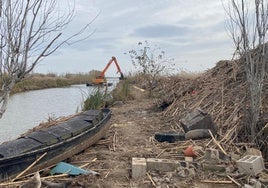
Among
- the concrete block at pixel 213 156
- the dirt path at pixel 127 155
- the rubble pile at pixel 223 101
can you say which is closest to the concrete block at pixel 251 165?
the concrete block at pixel 213 156

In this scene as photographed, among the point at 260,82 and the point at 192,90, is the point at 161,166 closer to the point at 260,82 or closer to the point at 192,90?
the point at 260,82

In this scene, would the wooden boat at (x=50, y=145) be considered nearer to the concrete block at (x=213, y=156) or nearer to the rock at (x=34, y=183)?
the rock at (x=34, y=183)

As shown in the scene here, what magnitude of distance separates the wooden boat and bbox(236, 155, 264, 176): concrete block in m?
2.53

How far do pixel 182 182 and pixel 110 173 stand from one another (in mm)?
973

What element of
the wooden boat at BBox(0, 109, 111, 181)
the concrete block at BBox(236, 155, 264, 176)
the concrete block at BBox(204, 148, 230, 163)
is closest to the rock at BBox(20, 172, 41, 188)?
the wooden boat at BBox(0, 109, 111, 181)

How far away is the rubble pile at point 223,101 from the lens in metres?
5.78

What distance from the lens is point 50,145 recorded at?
495 cm

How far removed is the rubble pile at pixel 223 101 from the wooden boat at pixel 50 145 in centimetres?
228

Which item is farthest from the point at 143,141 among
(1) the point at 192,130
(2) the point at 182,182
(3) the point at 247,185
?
(3) the point at 247,185

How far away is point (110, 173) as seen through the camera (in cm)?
455

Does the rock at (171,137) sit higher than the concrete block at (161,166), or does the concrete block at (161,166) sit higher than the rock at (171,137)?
the rock at (171,137)

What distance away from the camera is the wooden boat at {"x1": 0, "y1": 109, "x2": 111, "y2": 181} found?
430cm

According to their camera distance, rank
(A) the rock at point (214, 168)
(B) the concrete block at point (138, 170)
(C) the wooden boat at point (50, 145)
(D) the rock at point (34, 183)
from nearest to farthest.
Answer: (D) the rock at point (34, 183) → (C) the wooden boat at point (50, 145) → (B) the concrete block at point (138, 170) → (A) the rock at point (214, 168)

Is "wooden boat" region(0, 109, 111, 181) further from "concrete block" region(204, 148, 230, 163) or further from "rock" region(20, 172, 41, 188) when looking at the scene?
"concrete block" region(204, 148, 230, 163)
